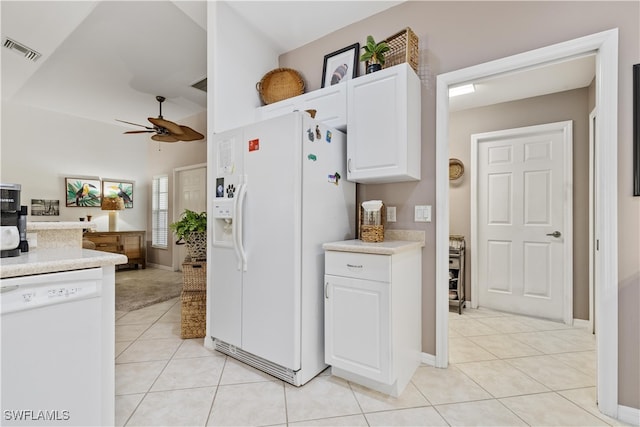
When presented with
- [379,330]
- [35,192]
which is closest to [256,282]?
[379,330]

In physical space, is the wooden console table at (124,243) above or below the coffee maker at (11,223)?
below

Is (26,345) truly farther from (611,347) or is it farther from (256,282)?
(611,347)

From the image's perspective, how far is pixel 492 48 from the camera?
6.84 feet

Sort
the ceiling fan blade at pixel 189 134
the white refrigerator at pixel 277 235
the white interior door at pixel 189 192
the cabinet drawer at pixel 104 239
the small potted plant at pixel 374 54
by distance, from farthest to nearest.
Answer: the white interior door at pixel 189 192 < the cabinet drawer at pixel 104 239 < the ceiling fan blade at pixel 189 134 < the small potted plant at pixel 374 54 < the white refrigerator at pixel 277 235

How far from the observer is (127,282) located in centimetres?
494

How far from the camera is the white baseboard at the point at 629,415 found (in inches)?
63.3

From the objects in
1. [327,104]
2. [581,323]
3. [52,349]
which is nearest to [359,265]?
[327,104]

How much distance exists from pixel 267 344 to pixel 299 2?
2699 millimetres

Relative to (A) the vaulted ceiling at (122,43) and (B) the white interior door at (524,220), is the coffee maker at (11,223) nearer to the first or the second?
(A) the vaulted ceiling at (122,43)

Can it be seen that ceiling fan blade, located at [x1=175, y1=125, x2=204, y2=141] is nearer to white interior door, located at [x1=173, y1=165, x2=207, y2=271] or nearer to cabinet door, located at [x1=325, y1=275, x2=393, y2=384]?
white interior door, located at [x1=173, y1=165, x2=207, y2=271]

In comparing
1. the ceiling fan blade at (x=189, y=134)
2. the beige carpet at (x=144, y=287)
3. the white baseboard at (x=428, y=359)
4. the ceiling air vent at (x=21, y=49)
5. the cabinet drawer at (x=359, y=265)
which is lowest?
the beige carpet at (x=144, y=287)

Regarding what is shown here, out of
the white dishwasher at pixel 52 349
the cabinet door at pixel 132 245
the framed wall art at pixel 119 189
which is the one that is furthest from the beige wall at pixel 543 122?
the framed wall art at pixel 119 189

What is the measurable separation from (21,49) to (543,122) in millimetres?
5792

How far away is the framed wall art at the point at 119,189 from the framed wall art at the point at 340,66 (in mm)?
5219
